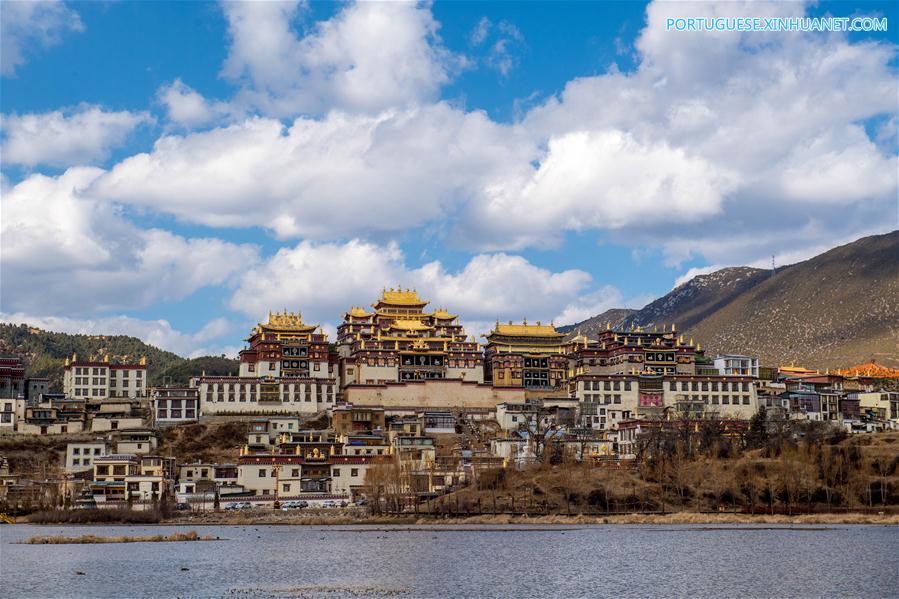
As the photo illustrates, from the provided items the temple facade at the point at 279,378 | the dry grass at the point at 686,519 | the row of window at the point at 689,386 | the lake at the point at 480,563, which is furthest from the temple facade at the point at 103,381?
the dry grass at the point at 686,519

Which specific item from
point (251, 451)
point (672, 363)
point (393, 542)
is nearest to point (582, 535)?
point (393, 542)

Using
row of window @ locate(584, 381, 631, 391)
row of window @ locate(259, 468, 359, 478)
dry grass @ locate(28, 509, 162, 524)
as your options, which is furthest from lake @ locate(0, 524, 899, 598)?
row of window @ locate(584, 381, 631, 391)

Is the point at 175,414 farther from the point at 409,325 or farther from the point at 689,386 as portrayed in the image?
the point at 689,386

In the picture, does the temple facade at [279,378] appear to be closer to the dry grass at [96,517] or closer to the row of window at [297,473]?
the row of window at [297,473]

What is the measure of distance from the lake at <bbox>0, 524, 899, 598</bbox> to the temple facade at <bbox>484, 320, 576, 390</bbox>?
53024mm

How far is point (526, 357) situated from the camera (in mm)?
148000

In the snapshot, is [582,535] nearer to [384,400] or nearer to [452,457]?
[452,457]

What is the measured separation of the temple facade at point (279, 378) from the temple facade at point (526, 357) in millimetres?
18782

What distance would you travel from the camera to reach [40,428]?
416 feet

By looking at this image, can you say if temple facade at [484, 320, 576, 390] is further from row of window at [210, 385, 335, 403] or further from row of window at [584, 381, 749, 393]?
row of window at [210, 385, 335, 403]

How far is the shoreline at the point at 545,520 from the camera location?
94.6 meters

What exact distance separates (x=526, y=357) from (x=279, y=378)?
29.4m

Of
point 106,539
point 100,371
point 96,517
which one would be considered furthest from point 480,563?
point 100,371

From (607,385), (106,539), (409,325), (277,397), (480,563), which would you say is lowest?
(480,563)
